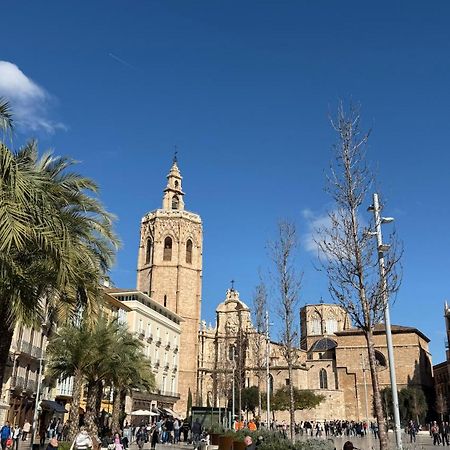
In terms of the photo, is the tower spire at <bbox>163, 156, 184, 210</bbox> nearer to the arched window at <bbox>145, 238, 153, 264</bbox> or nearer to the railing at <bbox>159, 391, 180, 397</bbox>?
the arched window at <bbox>145, 238, 153, 264</bbox>

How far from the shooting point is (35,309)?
1158 centimetres

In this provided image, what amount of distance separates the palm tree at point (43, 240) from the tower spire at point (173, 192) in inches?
2496

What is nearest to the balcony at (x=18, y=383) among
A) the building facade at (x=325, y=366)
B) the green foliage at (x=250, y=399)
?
the building facade at (x=325, y=366)

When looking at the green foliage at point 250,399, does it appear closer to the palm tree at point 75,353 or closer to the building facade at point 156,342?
the building facade at point 156,342

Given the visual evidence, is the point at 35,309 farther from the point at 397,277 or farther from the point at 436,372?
the point at 436,372

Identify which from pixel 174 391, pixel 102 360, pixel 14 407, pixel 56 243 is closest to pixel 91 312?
pixel 56 243

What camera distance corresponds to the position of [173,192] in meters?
79.5

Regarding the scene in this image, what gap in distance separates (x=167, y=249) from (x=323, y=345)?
27957 mm

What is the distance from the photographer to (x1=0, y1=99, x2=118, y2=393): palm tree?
924cm

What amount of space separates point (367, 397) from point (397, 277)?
51000mm

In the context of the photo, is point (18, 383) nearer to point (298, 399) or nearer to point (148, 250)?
point (298, 399)

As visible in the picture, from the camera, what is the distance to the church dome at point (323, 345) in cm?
7875

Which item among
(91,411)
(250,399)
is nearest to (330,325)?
(250,399)

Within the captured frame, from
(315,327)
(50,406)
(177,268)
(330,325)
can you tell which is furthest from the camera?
(315,327)
